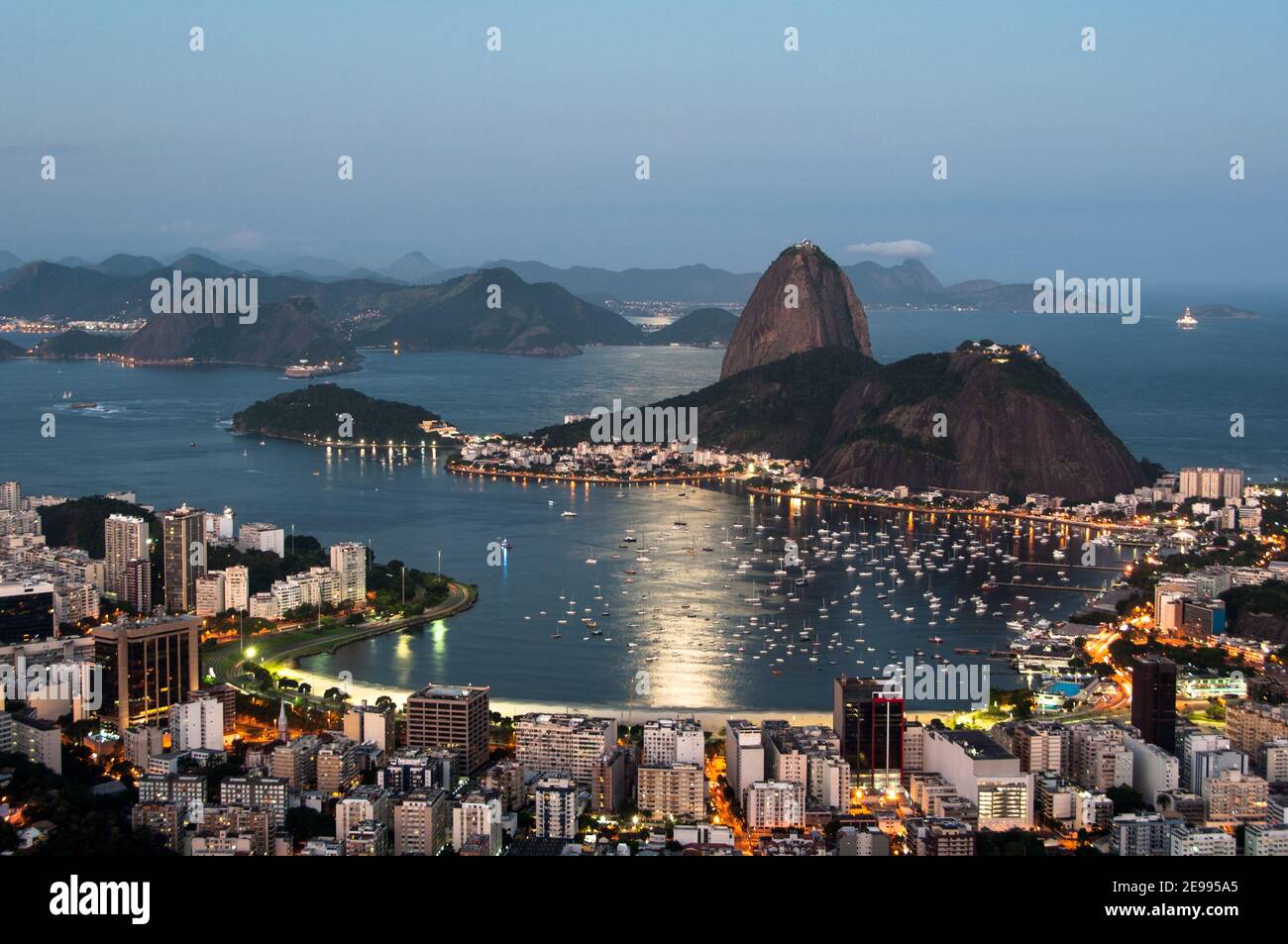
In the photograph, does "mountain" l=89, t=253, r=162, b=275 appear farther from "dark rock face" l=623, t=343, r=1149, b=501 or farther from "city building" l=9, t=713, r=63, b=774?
"city building" l=9, t=713, r=63, b=774

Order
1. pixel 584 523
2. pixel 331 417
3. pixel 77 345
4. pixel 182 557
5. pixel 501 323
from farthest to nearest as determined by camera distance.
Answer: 1. pixel 501 323
2. pixel 77 345
3. pixel 331 417
4. pixel 584 523
5. pixel 182 557

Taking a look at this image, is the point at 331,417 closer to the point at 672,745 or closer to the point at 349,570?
the point at 349,570

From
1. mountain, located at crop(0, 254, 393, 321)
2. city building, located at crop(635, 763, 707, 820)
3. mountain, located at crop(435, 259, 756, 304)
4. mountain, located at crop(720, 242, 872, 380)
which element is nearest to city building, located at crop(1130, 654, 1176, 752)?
city building, located at crop(635, 763, 707, 820)

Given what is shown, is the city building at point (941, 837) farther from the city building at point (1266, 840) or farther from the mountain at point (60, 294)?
the mountain at point (60, 294)

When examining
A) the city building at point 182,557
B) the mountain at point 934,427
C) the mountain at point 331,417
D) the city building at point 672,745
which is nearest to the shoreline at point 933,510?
the mountain at point 934,427

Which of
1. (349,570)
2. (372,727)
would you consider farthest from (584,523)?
(372,727)
